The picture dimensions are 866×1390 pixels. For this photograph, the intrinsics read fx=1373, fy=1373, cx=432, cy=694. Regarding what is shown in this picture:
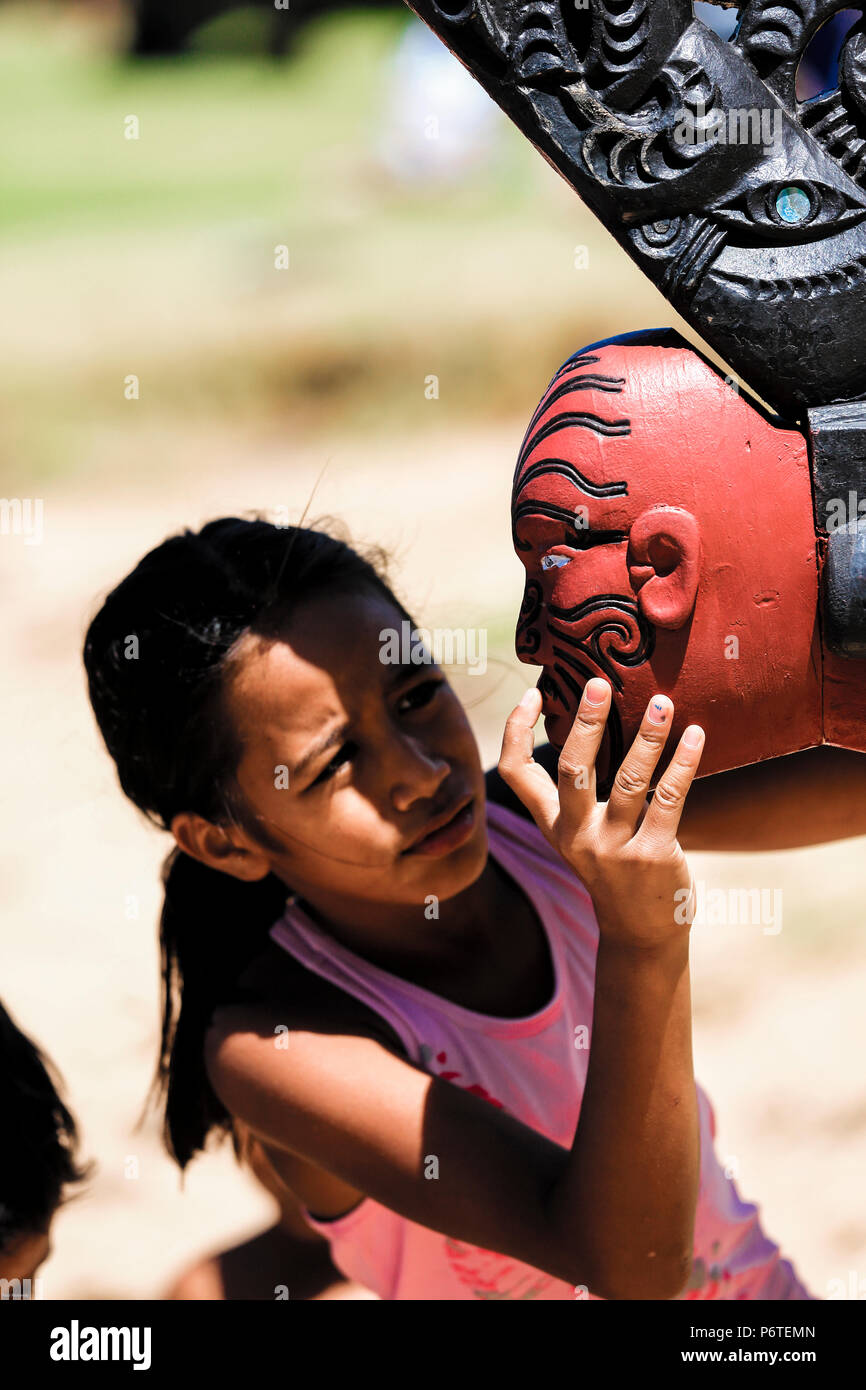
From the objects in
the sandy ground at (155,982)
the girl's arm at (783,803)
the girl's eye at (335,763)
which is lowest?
the sandy ground at (155,982)

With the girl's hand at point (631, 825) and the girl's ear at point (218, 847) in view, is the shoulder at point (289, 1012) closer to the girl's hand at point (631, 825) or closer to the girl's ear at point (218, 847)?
the girl's ear at point (218, 847)

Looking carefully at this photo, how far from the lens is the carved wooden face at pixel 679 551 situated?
155cm

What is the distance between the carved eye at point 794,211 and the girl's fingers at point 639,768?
0.54 m

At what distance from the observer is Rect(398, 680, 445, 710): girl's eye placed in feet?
7.03

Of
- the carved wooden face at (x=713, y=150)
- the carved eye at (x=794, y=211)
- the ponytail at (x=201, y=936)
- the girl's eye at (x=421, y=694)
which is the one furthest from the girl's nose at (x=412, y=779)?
the carved eye at (x=794, y=211)

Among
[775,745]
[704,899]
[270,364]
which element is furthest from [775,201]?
[270,364]

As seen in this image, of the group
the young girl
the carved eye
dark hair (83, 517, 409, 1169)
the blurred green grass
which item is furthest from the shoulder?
the blurred green grass

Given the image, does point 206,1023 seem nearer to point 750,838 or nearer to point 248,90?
point 750,838

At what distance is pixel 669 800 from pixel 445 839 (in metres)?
0.59

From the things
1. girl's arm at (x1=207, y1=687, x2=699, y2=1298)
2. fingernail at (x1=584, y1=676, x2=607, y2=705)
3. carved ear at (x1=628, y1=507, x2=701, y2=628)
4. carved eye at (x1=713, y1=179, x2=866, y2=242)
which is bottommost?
girl's arm at (x1=207, y1=687, x2=699, y2=1298)

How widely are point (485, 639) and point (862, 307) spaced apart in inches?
193

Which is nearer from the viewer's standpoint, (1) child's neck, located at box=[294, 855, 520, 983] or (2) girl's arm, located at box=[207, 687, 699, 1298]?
(2) girl's arm, located at box=[207, 687, 699, 1298]

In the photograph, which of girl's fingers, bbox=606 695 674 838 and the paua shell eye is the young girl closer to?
girl's fingers, bbox=606 695 674 838

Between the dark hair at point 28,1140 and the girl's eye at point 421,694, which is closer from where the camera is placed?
the girl's eye at point 421,694
